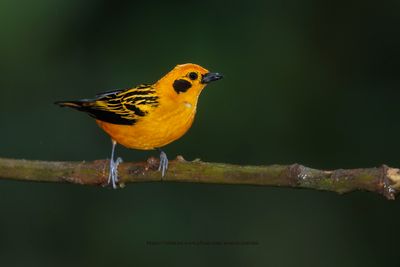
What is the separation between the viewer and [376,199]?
292 inches

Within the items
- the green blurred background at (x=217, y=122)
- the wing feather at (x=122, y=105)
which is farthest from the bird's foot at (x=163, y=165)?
the green blurred background at (x=217, y=122)

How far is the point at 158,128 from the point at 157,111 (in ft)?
0.41

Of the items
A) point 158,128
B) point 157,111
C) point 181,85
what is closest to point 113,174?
point 158,128

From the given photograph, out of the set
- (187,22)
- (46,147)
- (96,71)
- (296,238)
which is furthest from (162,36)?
(296,238)

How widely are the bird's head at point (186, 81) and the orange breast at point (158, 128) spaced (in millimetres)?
64

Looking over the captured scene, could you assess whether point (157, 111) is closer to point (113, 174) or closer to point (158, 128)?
point (158, 128)

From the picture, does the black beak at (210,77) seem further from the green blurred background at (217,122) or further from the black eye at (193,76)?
the green blurred background at (217,122)

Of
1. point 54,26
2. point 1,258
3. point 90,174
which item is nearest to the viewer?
point 90,174

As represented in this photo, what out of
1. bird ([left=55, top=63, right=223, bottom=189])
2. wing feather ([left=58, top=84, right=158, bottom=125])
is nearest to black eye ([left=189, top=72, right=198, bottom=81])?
bird ([left=55, top=63, right=223, bottom=189])

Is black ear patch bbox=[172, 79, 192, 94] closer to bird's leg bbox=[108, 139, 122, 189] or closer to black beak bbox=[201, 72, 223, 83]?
black beak bbox=[201, 72, 223, 83]

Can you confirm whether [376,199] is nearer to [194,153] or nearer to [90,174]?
[194,153]

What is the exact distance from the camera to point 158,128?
451cm

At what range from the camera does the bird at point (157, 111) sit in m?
4.48

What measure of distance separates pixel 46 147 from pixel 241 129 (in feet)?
5.80
